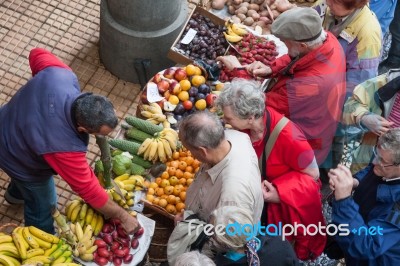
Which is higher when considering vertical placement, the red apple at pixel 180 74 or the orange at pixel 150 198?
the red apple at pixel 180 74

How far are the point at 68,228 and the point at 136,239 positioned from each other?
492 millimetres

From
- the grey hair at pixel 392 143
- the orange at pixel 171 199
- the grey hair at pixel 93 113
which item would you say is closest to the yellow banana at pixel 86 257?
the orange at pixel 171 199

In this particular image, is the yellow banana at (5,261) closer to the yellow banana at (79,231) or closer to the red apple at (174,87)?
the yellow banana at (79,231)

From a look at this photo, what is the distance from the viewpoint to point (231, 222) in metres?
2.76

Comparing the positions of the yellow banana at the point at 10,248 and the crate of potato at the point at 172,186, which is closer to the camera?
the yellow banana at the point at 10,248

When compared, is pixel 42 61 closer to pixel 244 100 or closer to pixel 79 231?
pixel 79 231

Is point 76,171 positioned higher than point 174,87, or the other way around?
point 76,171

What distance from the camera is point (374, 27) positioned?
14.0 feet

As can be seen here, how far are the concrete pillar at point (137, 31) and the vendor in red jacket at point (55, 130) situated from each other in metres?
1.60

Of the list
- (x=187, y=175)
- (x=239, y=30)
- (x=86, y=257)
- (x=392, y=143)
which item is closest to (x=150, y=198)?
(x=187, y=175)

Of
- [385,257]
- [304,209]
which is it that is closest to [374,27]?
[304,209]

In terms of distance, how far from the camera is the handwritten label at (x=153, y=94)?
470 cm

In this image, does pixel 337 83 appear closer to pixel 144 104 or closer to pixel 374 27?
pixel 374 27

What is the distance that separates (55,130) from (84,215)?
790 millimetres
